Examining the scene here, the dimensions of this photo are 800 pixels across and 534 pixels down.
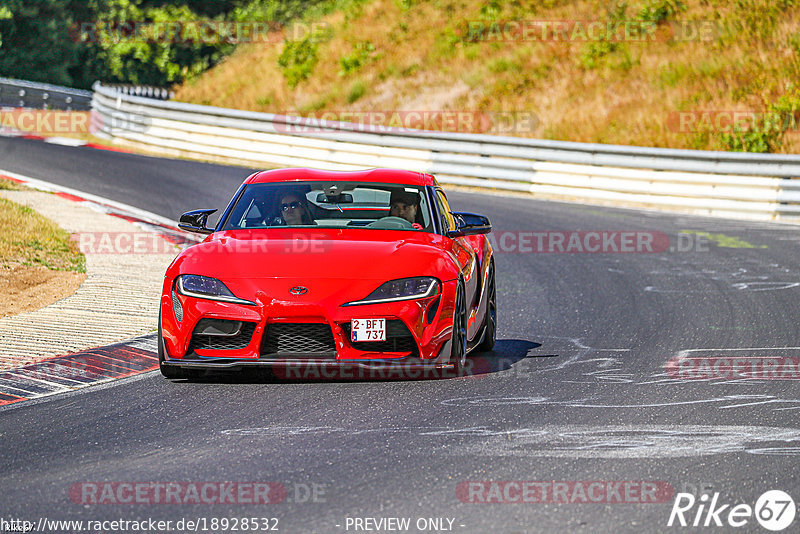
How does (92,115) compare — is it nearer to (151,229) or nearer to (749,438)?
(151,229)

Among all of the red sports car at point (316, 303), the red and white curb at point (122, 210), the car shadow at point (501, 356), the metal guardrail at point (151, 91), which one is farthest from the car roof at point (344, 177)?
Answer: the metal guardrail at point (151, 91)

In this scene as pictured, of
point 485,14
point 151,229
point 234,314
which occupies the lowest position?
point 151,229

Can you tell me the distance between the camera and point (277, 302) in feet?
24.9

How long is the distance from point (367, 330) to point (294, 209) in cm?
191

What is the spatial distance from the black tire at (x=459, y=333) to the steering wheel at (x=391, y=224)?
1.01 metres

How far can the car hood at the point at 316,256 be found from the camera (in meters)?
7.84

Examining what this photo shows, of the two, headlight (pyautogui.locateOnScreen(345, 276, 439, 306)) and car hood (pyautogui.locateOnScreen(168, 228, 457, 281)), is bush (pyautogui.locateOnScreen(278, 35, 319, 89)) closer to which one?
car hood (pyautogui.locateOnScreen(168, 228, 457, 281))

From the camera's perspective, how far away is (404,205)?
933 centimetres

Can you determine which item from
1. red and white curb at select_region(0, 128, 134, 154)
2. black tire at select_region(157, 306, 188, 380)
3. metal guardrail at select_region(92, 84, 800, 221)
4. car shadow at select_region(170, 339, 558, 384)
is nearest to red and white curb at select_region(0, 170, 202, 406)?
black tire at select_region(157, 306, 188, 380)

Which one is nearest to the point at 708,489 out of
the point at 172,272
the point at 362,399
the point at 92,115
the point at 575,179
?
the point at 362,399

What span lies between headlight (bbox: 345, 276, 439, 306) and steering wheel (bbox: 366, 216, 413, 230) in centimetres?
124

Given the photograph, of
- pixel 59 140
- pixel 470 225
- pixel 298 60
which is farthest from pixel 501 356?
pixel 298 60

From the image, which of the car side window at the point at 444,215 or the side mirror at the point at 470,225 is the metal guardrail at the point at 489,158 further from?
the car side window at the point at 444,215

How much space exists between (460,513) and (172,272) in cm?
353
